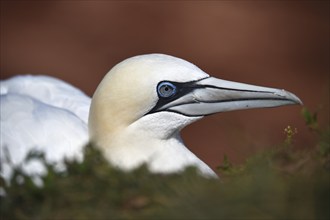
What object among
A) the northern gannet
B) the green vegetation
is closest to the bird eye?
the northern gannet

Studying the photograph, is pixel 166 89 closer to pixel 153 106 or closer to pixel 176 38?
pixel 153 106

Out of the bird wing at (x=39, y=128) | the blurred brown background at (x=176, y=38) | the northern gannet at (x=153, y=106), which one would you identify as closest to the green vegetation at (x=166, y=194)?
the northern gannet at (x=153, y=106)

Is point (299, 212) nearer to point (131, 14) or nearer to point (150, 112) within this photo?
point (150, 112)

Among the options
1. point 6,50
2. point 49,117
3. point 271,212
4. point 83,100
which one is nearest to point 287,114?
point 6,50

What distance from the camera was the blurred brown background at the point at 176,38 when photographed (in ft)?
44.1

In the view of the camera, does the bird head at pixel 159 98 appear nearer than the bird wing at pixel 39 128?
Yes

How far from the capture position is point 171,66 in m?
5.78

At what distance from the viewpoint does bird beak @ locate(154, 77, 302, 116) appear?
19.1 feet

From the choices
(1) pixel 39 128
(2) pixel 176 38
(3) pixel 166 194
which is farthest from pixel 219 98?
(2) pixel 176 38

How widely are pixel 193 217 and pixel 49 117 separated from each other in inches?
117

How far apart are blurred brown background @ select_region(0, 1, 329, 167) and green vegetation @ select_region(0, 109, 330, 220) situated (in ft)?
29.1

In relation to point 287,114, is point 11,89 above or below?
above

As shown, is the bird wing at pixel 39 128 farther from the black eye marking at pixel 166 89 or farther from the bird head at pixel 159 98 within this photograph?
the black eye marking at pixel 166 89

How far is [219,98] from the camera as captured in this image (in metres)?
5.93
